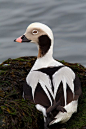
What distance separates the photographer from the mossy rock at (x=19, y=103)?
3.60 m

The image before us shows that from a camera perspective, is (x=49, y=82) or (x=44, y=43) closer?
(x=49, y=82)

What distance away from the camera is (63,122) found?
12.8ft

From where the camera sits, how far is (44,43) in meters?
4.36

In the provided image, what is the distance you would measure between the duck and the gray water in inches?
137

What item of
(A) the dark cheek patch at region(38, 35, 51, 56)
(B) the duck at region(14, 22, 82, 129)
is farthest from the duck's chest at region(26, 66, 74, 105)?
(A) the dark cheek patch at region(38, 35, 51, 56)

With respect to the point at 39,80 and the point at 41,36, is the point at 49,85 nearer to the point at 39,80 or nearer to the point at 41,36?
the point at 39,80

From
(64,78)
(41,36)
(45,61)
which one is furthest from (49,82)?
(41,36)

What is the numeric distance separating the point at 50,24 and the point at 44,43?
4.96 metres

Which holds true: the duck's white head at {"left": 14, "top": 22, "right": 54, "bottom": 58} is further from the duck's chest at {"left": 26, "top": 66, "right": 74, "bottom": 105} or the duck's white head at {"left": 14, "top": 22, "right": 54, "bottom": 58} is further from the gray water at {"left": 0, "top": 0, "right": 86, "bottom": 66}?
the gray water at {"left": 0, "top": 0, "right": 86, "bottom": 66}

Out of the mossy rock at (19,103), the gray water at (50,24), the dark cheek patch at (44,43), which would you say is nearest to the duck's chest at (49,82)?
the mossy rock at (19,103)

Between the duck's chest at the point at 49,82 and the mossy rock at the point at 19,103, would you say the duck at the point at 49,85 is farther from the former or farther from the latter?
the mossy rock at the point at 19,103

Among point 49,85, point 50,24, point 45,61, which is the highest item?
point 50,24

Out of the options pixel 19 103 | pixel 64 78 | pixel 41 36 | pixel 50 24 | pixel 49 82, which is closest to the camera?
pixel 19 103

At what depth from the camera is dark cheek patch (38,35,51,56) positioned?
433cm
